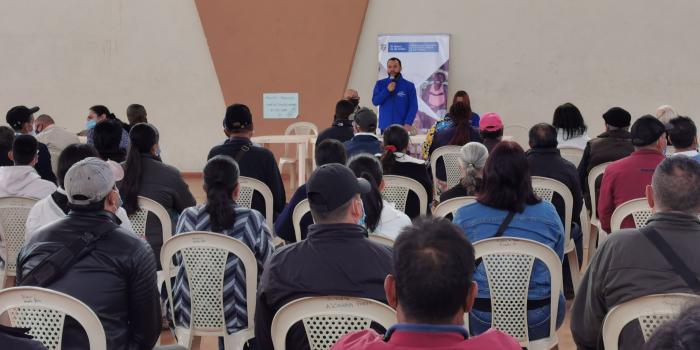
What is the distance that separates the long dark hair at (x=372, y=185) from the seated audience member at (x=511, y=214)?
0.43 m

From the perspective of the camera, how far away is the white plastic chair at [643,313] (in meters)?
2.46

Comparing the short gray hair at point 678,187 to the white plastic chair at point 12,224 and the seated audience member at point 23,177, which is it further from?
the seated audience member at point 23,177

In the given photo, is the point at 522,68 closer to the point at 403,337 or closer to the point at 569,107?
the point at 569,107

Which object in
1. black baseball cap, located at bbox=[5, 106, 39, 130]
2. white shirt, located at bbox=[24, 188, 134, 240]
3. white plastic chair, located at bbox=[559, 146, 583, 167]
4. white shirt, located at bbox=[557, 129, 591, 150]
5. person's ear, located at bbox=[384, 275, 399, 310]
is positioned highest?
person's ear, located at bbox=[384, 275, 399, 310]

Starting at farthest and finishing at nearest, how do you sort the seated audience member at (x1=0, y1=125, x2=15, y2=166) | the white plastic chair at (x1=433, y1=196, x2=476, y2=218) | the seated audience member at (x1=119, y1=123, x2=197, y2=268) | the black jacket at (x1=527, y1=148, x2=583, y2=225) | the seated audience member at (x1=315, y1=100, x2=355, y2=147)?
the seated audience member at (x1=315, y1=100, x2=355, y2=147), the seated audience member at (x1=0, y1=125, x2=15, y2=166), the black jacket at (x1=527, y1=148, x2=583, y2=225), the seated audience member at (x1=119, y1=123, x2=197, y2=268), the white plastic chair at (x1=433, y1=196, x2=476, y2=218)

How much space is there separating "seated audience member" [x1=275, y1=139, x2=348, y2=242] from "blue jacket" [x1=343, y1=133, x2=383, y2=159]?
1.78m

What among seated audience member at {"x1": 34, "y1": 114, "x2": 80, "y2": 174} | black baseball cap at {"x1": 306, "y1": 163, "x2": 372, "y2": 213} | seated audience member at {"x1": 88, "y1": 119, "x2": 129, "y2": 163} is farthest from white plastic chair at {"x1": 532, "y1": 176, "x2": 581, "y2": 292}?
seated audience member at {"x1": 34, "y1": 114, "x2": 80, "y2": 174}

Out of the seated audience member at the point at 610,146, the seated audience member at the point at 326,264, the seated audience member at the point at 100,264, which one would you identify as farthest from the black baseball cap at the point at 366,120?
the seated audience member at the point at 326,264

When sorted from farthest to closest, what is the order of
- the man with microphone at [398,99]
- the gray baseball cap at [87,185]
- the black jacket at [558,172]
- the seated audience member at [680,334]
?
the man with microphone at [398,99], the black jacket at [558,172], the gray baseball cap at [87,185], the seated audience member at [680,334]

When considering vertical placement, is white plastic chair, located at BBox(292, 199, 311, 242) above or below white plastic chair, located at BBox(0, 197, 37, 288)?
above

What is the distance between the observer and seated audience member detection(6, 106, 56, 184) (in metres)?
6.61

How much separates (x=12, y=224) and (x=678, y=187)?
3845 millimetres

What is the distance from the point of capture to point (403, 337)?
1723mm

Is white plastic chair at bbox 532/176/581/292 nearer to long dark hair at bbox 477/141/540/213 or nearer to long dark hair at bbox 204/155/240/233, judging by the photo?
long dark hair at bbox 477/141/540/213
